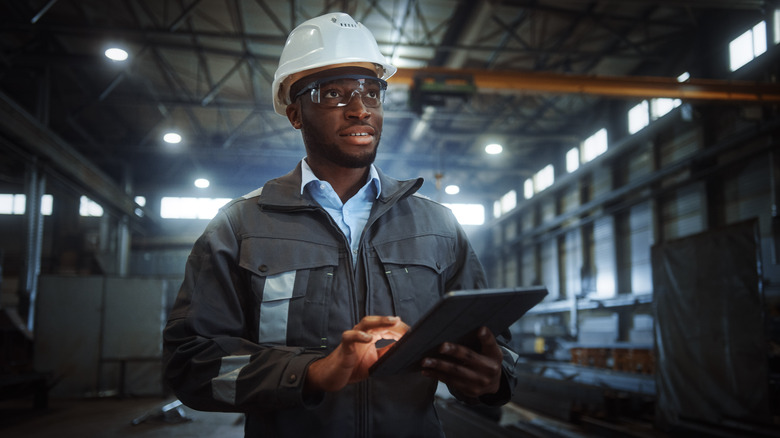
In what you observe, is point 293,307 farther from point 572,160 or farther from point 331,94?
point 572,160

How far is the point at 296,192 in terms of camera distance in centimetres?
186

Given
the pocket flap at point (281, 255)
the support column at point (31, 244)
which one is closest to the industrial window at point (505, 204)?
the support column at point (31, 244)

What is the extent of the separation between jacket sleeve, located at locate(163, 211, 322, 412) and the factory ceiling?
9834 millimetres

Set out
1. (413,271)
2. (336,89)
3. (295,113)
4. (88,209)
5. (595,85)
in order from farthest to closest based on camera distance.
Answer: (88,209)
(595,85)
(295,113)
(336,89)
(413,271)

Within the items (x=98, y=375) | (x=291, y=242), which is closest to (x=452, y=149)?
(x=98, y=375)

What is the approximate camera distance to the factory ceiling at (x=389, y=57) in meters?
11.9

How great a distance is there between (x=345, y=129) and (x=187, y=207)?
23105 mm

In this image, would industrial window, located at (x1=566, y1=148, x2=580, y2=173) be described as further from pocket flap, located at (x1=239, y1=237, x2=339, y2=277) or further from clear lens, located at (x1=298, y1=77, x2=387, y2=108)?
pocket flap, located at (x1=239, y1=237, x2=339, y2=277)

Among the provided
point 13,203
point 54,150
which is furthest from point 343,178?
point 13,203

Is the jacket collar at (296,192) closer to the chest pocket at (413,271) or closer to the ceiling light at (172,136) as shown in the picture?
the chest pocket at (413,271)

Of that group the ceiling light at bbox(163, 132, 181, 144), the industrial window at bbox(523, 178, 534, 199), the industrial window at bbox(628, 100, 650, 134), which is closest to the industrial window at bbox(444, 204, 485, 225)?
the industrial window at bbox(523, 178, 534, 199)

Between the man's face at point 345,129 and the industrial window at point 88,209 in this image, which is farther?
the industrial window at point 88,209

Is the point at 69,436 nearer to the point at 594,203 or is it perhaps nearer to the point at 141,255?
the point at 594,203

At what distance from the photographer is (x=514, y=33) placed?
13008 millimetres
